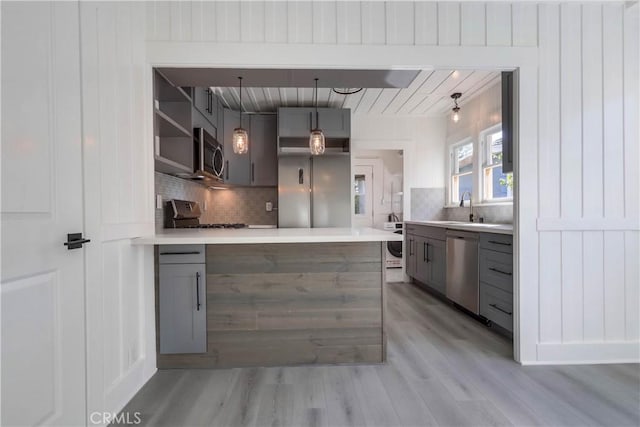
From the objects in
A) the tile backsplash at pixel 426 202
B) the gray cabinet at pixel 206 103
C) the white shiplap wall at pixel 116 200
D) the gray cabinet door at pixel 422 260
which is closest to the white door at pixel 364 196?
the tile backsplash at pixel 426 202

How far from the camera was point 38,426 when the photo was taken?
44.7 inches

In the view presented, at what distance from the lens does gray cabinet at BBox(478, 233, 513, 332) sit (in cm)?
246

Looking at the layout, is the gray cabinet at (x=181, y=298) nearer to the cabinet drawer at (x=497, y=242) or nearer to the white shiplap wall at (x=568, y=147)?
the white shiplap wall at (x=568, y=147)

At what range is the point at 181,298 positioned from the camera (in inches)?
80.6

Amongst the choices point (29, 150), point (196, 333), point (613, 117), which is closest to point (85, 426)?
point (196, 333)

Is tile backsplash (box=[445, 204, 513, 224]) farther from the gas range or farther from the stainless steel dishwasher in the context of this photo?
the gas range

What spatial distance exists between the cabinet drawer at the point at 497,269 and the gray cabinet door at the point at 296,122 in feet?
8.64

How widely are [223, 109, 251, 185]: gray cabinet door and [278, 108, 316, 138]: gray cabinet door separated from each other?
0.62 metres

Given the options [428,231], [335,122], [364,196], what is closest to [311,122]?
[335,122]

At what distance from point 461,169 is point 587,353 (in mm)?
2830

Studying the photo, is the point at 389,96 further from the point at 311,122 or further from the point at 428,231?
the point at 428,231

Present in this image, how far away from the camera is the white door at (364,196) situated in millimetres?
6270

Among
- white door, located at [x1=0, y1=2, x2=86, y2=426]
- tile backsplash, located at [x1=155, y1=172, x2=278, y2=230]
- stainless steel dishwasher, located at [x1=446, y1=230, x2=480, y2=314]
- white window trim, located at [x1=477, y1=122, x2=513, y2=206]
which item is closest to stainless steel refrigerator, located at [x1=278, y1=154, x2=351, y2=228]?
tile backsplash, located at [x1=155, y1=172, x2=278, y2=230]

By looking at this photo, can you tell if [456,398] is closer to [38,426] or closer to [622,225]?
[622,225]
